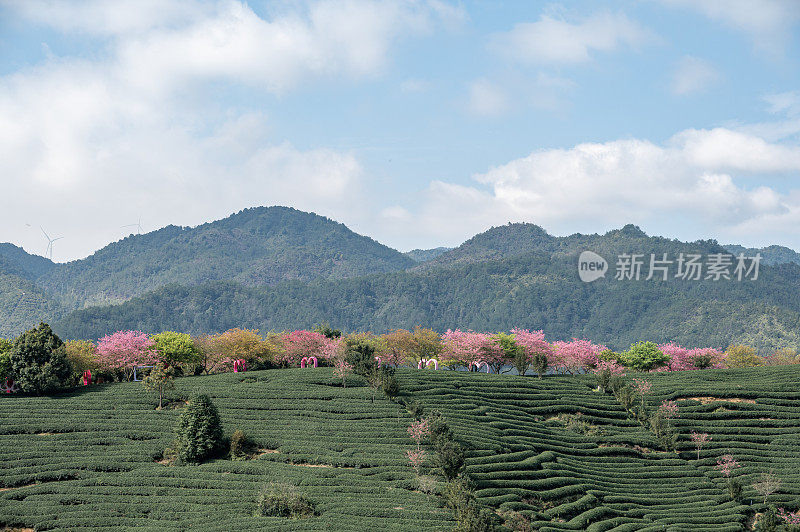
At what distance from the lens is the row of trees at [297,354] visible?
63.1 meters

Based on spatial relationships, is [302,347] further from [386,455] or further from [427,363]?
[386,455]

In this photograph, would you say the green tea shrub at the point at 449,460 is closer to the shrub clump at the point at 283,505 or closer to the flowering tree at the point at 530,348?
the shrub clump at the point at 283,505

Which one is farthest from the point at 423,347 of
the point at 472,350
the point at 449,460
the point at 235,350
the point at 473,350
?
the point at 449,460

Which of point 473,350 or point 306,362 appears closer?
point 306,362

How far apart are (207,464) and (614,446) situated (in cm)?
3197

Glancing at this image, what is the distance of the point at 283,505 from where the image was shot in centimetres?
4191

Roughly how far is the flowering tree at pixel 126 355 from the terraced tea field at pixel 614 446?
2693 centimetres

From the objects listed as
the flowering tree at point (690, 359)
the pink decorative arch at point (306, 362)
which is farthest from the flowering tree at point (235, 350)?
the flowering tree at point (690, 359)

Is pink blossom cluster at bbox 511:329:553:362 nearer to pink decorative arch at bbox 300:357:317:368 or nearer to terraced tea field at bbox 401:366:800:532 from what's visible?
terraced tea field at bbox 401:366:800:532

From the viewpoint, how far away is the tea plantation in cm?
4278

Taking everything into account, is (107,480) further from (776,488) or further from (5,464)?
(776,488)

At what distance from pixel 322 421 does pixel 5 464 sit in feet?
72.7

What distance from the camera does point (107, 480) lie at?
45406mm

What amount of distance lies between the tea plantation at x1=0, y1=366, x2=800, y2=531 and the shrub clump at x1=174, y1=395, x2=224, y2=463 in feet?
4.85
